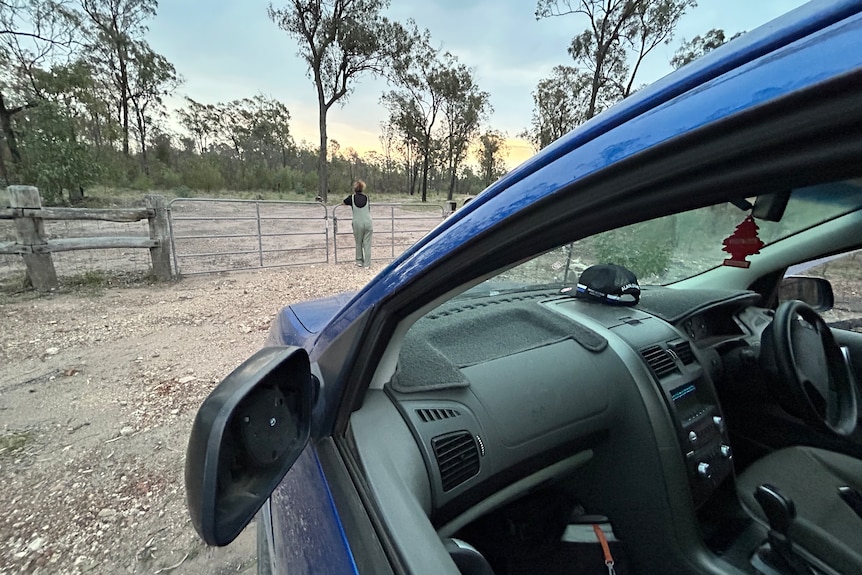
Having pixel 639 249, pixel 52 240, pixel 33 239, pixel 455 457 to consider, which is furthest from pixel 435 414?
pixel 52 240

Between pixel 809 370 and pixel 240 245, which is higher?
pixel 809 370

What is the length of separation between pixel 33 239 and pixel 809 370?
8432mm

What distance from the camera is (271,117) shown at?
3616 centimetres

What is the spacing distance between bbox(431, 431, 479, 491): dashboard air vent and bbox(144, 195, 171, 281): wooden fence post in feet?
24.2

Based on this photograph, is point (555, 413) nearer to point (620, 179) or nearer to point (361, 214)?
point (620, 179)

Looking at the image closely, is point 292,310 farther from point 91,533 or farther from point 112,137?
point 112,137

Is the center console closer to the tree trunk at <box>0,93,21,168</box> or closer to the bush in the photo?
the bush

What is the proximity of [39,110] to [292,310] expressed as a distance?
67.9 ft

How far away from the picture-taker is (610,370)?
158cm

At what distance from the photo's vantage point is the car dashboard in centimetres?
109

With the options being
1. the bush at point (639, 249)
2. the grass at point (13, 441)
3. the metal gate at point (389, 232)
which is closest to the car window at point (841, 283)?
the bush at point (639, 249)

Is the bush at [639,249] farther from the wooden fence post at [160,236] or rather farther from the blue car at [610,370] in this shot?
the wooden fence post at [160,236]

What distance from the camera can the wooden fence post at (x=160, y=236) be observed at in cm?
672

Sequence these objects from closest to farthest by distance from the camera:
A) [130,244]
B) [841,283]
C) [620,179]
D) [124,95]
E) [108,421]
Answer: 1. [620,179]
2. [841,283]
3. [108,421]
4. [130,244]
5. [124,95]
